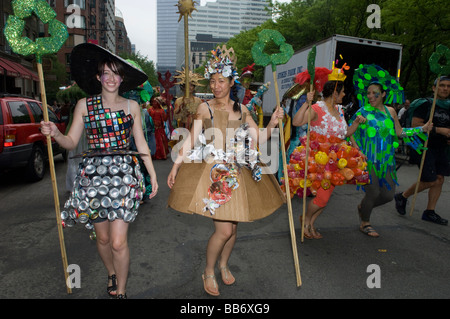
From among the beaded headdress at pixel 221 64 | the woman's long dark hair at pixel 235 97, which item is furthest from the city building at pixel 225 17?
the beaded headdress at pixel 221 64

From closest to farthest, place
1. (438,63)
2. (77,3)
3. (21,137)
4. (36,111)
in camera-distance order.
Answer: (438,63) → (21,137) → (36,111) → (77,3)

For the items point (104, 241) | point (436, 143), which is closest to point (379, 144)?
point (436, 143)

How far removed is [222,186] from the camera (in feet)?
8.61

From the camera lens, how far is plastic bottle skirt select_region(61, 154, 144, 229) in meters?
2.54

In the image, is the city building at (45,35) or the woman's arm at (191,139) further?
the city building at (45,35)

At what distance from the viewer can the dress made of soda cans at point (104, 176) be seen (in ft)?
8.34

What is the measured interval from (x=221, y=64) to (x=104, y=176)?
1.39 metres

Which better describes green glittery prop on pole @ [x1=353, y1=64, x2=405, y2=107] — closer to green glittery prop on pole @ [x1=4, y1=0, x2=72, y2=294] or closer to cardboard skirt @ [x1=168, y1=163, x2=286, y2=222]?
cardboard skirt @ [x1=168, y1=163, x2=286, y2=222]

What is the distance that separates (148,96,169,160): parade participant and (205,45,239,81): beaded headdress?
7.66 m

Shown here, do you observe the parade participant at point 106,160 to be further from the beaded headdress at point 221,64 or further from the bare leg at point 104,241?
the beaded headdress at point 221,64

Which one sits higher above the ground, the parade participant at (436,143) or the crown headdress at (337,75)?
the crown headdress at (337,75)

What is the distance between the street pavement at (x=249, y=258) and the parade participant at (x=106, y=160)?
677 millimetres

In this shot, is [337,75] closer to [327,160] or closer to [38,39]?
[327,160]

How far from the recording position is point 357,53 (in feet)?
35.1
